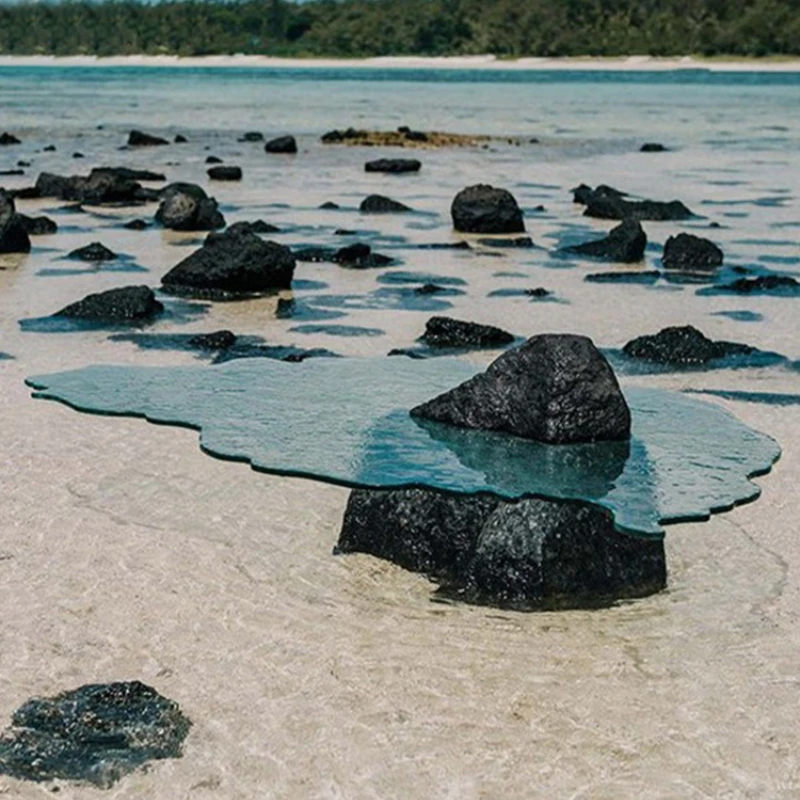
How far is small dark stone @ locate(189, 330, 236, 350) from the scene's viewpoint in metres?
11.6

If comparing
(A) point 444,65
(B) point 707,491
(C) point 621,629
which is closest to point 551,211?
(B) point 707,491

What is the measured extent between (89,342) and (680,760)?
24.6 ft

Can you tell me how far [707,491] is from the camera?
7.35 m

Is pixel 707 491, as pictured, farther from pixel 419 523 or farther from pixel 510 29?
pixel 510 29

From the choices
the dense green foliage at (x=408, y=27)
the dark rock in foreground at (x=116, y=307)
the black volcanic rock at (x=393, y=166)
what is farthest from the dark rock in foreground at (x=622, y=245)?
the dense green foliage at (x=408, y=27)

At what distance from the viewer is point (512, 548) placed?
642 centimetres

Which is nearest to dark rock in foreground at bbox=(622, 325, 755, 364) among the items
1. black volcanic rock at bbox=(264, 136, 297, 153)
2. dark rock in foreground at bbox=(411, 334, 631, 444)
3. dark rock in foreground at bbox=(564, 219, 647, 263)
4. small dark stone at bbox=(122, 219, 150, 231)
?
dark rock in foreground at bbox=(411, 334, 631, 444)

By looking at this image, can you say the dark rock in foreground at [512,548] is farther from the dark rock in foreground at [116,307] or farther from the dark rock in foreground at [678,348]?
the dark rock in foreground at [116,307]

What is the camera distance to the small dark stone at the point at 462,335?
465 inches

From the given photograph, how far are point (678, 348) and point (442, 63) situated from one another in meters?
123

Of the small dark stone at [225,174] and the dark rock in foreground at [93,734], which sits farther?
the small dark stone at [225,174]

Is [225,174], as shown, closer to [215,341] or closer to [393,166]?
[393,166]

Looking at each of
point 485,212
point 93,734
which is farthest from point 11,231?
point 93,734

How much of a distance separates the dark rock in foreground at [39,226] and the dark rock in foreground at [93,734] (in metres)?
13.5
